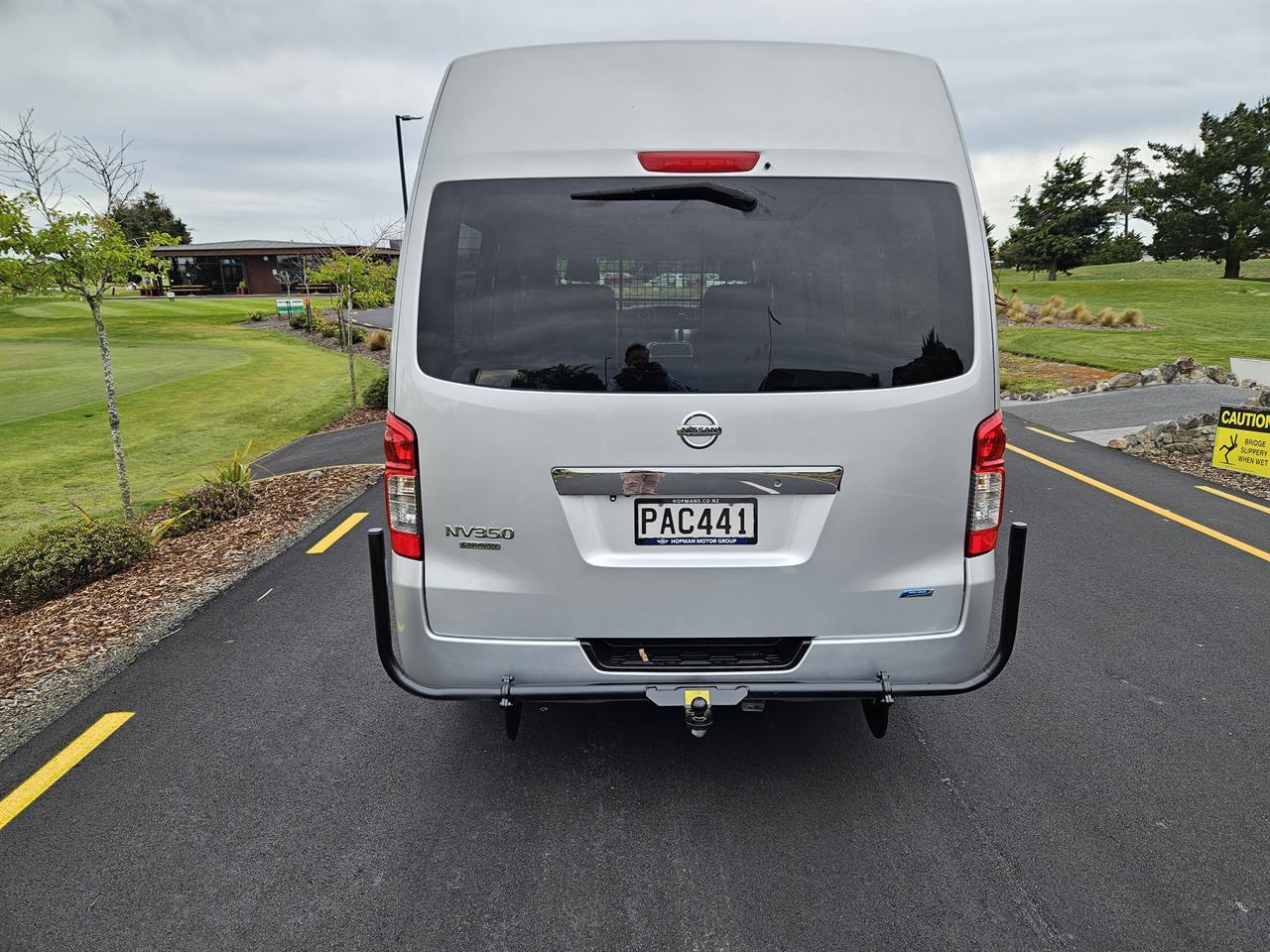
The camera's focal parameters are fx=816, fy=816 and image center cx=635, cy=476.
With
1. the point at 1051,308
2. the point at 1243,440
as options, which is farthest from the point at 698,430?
the point at 1051,308

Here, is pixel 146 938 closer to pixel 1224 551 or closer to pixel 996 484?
pixel 996 484

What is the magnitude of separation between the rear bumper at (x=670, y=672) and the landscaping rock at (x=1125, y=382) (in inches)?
546

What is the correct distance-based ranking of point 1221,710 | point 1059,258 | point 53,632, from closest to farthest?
point 1221,710
point 53,632
point 1059,258

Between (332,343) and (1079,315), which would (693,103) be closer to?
(332,343)

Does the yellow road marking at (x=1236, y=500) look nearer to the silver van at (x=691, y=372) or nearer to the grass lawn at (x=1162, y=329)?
the silver van at (x=691, y=372)

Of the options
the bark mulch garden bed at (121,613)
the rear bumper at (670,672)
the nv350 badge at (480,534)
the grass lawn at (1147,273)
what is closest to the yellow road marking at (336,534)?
the bark mulch garden bed at (121,613)

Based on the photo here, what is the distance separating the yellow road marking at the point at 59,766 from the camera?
3.13m

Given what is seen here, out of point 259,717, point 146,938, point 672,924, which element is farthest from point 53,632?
point 672,924

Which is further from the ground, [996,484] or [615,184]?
[615,184]

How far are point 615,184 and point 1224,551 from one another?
18.9ft

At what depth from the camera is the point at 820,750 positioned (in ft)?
11.4

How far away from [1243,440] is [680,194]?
837cm

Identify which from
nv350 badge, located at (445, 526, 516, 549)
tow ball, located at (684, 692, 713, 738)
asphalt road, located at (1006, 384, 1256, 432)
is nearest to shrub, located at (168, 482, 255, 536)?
nv350 badge, located at (445, 526, 516, 549)

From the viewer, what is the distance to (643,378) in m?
2.57
